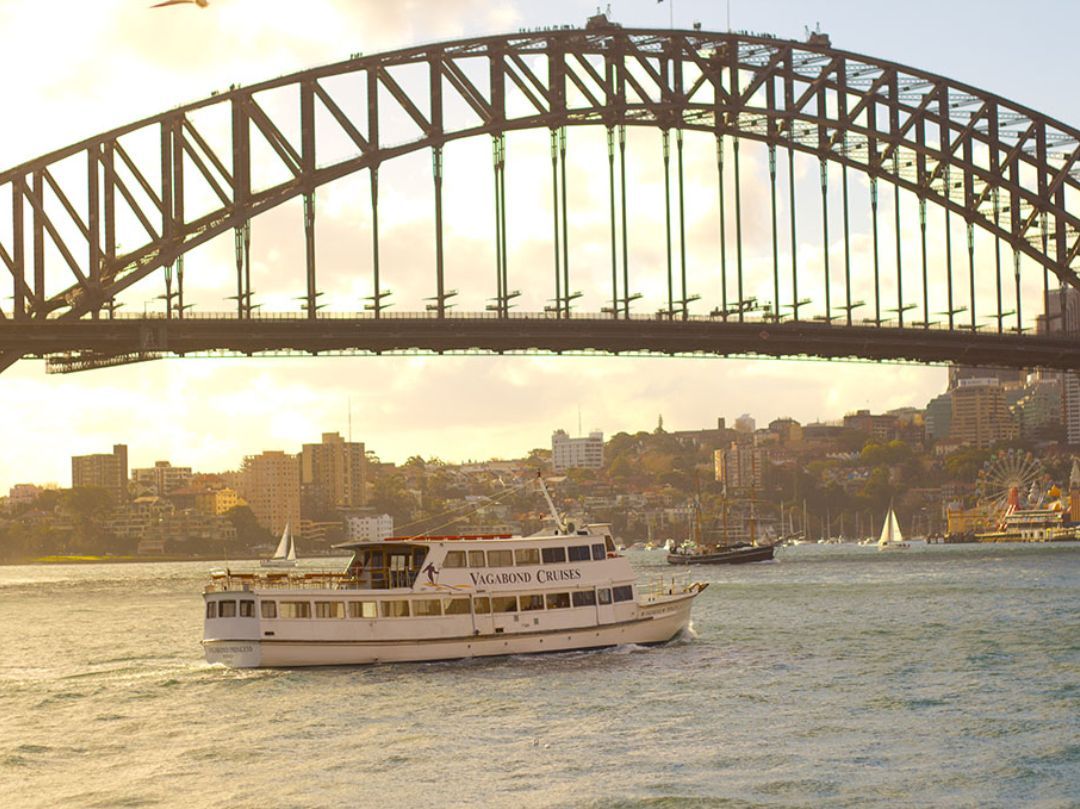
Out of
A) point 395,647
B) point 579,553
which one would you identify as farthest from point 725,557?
point 395,647

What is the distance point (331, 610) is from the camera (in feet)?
177

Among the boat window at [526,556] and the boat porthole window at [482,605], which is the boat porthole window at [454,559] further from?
the boat window at [526,556]

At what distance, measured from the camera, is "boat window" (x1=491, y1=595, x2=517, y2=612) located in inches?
2172

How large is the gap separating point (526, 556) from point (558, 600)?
5.00 feet

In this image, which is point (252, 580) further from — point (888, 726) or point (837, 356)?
point (837, 356)

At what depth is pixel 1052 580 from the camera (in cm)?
9619

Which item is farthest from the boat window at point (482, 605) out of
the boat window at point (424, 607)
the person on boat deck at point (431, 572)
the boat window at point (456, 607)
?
the person on boat deck at point (431, 572)

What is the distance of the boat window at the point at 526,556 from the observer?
55750 mm

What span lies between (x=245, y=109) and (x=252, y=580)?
49.9 meters

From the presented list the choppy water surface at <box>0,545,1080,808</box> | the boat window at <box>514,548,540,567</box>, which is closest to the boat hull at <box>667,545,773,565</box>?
the choppy water surface at <box>0,545,1080,808</box>

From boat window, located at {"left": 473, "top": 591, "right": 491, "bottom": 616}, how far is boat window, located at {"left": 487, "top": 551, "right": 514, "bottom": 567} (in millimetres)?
957

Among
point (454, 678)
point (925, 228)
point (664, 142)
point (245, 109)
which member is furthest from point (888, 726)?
point (925, 228)

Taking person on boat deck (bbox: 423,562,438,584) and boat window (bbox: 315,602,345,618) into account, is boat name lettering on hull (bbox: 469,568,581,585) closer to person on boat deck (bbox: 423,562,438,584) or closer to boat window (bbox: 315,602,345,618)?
person on boat deck (bbox: 423,562,438,584)

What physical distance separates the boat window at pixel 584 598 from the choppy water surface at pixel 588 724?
1479 millimetres
